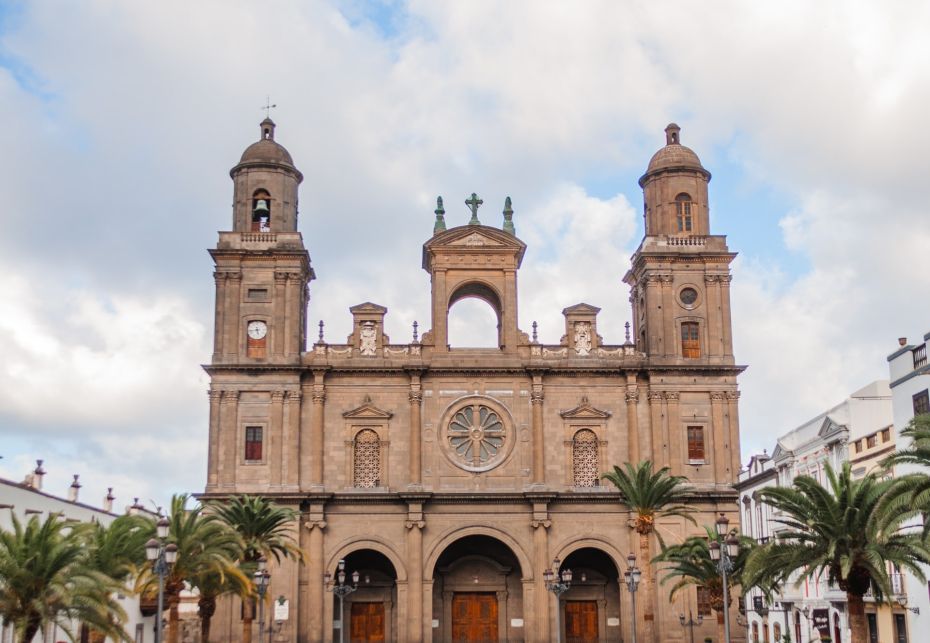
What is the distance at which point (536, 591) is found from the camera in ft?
184

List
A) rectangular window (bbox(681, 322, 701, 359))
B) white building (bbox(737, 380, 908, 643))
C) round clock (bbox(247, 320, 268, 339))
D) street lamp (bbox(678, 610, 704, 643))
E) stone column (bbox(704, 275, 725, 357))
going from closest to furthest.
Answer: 1. white building (bbox(737, 380, 908, 643))
2. street lamp (bbox(678, 610, 704, 643))
3. round clock (bbox(247, 320, 268, 339))
4. stone column (bbox(704, 275, 725, 357))
5. rectangular window (bbox(681, 322, 701, 359))

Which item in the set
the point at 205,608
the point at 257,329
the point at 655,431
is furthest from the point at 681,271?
the point at 205,608

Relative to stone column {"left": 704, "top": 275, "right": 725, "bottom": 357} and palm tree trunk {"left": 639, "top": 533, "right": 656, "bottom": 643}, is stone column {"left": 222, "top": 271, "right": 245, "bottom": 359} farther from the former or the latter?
stone column {"left": 704, "top": 275, "right": 725, "bottom": 357}

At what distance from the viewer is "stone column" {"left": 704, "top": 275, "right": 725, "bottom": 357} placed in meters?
59.5

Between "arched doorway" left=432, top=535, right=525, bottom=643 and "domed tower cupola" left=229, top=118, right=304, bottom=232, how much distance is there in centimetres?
1889

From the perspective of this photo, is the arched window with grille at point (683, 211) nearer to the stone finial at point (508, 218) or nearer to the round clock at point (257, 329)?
the stone finial at point (508, 218)

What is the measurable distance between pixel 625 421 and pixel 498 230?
11640 millimetres

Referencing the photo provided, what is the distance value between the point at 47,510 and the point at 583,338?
26.7m

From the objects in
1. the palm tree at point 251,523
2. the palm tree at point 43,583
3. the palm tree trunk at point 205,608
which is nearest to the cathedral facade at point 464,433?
the palm tree at point 251,523

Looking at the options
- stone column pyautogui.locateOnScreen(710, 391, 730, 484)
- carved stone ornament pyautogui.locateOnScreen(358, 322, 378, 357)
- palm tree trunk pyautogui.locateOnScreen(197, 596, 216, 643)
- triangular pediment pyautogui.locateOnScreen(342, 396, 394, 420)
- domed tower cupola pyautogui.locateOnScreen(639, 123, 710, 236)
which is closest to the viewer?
palm tree trunk pyautogui.locateOnScreen(197, 596, 216, 643)

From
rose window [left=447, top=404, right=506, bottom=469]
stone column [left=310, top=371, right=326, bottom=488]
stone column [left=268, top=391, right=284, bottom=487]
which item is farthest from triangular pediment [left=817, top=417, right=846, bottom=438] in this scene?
Answer: stone column [left=268, top=391, right=284, bottom=487]

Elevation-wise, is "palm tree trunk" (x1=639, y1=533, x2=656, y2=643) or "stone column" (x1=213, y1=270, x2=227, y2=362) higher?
"stone column" (x1=213, y1=270, x2=227, y2=362)

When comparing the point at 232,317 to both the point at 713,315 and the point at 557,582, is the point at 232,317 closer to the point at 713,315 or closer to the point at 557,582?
the point at 557,582

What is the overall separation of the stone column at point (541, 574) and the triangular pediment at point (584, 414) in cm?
537
